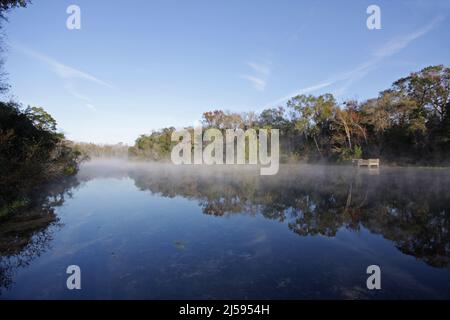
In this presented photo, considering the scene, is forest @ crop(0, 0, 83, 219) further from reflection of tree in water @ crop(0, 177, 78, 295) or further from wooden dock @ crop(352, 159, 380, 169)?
wooden dock @ crop(352, 159, 380, 169)

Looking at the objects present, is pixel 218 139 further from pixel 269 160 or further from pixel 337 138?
pixel 337 138

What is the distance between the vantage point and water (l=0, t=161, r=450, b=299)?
150 inches

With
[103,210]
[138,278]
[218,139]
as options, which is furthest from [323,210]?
[218,139]

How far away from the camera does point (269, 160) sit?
41812 millimetres

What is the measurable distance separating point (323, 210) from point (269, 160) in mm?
33375

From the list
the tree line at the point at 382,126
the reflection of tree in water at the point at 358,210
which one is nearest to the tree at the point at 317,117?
the tree line at the point at 382,126

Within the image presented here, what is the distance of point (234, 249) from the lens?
5.51m

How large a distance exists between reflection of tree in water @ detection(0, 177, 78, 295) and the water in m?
0.02

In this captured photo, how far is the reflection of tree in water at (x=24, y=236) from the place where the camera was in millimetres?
4809

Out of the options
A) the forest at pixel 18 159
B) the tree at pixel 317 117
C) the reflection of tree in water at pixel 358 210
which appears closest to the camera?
the reflection of tree in water at pixel 358 210

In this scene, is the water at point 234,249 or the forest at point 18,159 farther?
the forest at point 18,159

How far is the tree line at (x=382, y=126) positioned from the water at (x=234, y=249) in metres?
24.5


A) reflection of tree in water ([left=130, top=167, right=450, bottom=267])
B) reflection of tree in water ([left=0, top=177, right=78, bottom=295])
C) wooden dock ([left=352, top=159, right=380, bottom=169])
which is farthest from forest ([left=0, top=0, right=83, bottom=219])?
wooden dock ([left=352, top=159, right=380, bottom=169])

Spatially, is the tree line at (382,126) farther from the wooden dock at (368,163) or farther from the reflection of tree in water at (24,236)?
the reflection of tree in water at (24,236)
